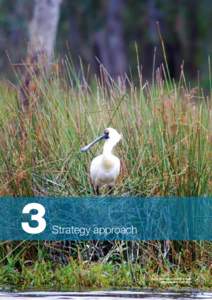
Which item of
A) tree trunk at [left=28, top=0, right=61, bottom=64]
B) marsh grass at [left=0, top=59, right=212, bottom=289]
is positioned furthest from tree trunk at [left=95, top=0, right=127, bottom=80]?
marsh grass at [left=0, top=59, right=212, bottom=289]

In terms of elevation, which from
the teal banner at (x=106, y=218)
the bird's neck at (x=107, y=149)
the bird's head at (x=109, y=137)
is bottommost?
the teal banner at (x=106, y=218)

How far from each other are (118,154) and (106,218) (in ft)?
1.71

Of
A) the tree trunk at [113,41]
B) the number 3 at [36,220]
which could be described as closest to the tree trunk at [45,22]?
the number 3 at [36,220]

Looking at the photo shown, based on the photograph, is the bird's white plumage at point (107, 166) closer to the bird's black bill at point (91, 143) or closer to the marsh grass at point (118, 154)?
the bird's black bill at point (91, 143)

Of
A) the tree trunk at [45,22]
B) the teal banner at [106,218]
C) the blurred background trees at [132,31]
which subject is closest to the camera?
the teal banner at [106,218]

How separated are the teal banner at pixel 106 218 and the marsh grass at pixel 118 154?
2.4 inches

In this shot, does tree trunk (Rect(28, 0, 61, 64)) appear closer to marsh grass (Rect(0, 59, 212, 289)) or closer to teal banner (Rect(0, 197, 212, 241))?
marsh grass (Rect(0, 59, 212, 289))

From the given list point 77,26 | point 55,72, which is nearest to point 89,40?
point 77,26

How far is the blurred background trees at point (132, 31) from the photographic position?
3388cm

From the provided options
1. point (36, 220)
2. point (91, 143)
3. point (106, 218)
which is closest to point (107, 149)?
point (91, 143)

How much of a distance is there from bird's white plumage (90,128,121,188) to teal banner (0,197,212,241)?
0.27 m

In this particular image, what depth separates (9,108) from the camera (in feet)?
34.1

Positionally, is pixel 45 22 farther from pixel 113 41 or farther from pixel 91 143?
pixel 113 41

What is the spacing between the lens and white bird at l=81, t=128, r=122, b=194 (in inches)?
378
